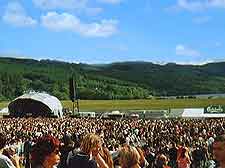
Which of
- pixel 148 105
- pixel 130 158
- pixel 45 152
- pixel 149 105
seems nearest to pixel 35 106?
pixel 149 105

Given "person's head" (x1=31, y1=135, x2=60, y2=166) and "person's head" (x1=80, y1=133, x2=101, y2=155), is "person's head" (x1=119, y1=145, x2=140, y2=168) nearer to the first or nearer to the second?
"person's head" (x1=80, y1=133, x2=101, y2=155)

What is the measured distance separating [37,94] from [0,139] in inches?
3606

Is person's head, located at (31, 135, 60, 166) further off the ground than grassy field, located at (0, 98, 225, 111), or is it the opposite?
person's head, located at (31, 135, 60, 166)

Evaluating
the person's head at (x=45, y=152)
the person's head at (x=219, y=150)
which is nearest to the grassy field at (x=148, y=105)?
the person's head at (x=45, y=152)

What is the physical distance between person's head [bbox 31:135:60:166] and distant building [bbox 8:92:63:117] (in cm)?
8203

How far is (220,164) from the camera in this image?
6105 millimetres

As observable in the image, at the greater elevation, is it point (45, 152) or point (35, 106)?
point (45, 152)

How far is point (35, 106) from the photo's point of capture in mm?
93875

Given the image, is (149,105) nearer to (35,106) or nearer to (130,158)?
(35,106)

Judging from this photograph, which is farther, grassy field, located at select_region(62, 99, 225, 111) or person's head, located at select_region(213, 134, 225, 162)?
grassy field, located at select_region(62, 99, 225, 111)

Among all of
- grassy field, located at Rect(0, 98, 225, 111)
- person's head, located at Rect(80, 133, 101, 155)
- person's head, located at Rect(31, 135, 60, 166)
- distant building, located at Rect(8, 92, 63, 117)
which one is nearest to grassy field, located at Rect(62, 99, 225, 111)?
grassy field, located at Rect(0, 98, 225, 111)

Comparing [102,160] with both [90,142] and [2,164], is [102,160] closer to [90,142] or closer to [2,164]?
[90,142]

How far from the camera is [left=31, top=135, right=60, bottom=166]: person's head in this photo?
23.2ft

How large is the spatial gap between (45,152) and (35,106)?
87.4 m
